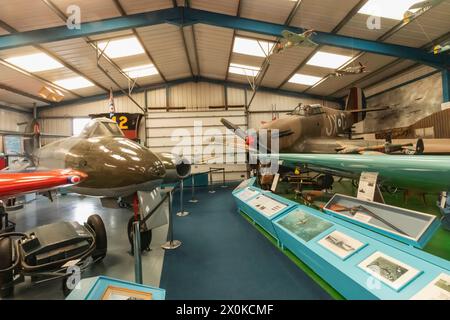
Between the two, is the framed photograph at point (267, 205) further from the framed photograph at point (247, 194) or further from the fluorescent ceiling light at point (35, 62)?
the fluorescent ceiling light at point (35, 62)

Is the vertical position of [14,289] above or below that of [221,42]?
below

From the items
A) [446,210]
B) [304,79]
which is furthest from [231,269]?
[304,79]

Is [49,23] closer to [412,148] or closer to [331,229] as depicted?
[331,229]

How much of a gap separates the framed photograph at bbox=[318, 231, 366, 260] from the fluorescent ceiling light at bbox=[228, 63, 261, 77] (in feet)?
34.7

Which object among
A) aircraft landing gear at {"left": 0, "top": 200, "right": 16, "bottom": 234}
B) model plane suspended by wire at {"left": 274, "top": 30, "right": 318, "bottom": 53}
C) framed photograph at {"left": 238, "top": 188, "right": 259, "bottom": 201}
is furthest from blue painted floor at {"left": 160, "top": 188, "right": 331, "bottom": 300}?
model plane suspended by wire at {"left": 274, "top": 30, "right": 318, "bottom": 53}

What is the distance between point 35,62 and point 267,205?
32.9 ft

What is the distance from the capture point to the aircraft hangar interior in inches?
81.6

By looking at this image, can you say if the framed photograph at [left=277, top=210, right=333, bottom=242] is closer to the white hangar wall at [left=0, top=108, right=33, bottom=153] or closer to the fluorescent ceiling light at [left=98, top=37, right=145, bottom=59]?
the fluorescent ceiling light at [left=98, top=37, right=145, bottom=59]

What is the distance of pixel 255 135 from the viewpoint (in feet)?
19.3

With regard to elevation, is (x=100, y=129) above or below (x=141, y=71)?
below

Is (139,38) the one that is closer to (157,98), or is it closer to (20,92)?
(157,98)

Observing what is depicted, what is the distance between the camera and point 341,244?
2.13m
